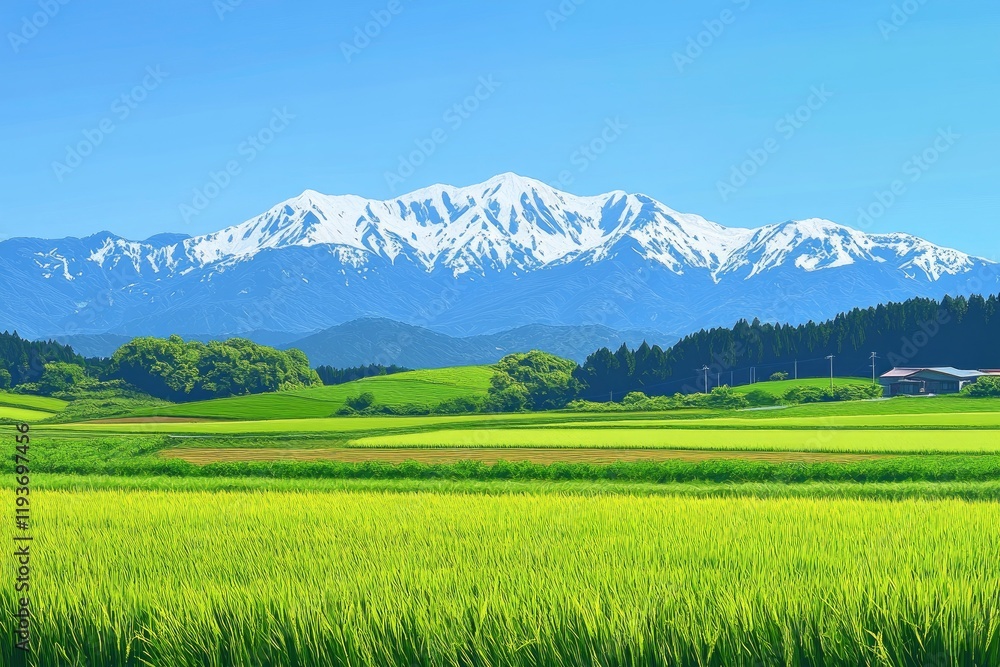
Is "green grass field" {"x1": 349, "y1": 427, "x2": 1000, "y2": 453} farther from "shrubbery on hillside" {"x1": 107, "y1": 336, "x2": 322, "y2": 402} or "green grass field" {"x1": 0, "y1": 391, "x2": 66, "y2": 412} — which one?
"shrubbery on hillside" {"x1": 107, "y1": 336, "x2": 322, "y2": 402}

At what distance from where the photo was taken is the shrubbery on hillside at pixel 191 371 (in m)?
139

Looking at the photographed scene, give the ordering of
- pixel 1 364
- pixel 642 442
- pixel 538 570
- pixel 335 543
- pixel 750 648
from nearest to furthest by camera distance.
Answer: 1. pixel 750 648
2. pixel 538 570
3. pixel 335 543
4. pixel 642 442
5. pixel 1 364

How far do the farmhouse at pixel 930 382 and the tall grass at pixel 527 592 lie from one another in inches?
3851

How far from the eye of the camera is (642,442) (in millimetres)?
46844

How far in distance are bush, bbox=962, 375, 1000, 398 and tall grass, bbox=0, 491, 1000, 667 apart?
8541cm

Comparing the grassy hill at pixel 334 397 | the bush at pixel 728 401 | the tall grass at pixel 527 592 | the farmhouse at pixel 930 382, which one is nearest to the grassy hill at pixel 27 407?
the grassy hill at pixel 334 397

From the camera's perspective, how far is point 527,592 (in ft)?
26.6

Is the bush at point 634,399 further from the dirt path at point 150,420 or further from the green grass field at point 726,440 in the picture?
the dirt path at point 150,420

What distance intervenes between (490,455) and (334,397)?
8352 cm

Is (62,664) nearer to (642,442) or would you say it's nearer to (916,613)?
(916,613)

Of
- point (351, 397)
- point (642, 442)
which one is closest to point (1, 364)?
point (351, 397)

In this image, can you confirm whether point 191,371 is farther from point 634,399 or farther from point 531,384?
point 634,399

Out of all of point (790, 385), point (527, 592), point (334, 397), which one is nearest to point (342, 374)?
point (334, 397)

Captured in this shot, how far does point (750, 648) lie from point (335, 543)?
6.04m
